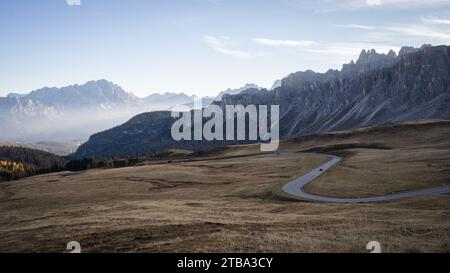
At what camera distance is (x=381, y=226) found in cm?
3888

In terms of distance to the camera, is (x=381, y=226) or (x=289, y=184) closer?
(x=381, y=226)

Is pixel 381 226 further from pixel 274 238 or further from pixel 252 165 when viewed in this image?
pixel 252 165

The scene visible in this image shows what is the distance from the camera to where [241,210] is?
216 feet

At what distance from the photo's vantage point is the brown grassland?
32188 mm

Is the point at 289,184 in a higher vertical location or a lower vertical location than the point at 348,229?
lower

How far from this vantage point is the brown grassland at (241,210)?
32.2 metres

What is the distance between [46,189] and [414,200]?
100 m

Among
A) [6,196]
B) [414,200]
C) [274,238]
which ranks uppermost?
[274,238]
